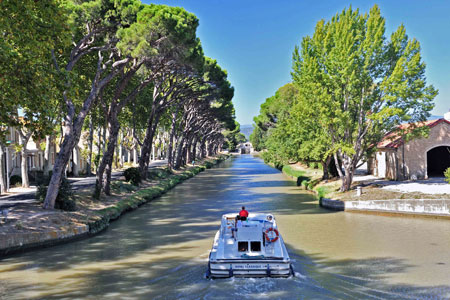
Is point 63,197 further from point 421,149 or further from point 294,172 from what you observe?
A: point 294,172

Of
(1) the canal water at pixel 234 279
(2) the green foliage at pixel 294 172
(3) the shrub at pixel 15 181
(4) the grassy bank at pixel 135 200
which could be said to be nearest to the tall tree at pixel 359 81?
(1) the canal water at pixel 234 279

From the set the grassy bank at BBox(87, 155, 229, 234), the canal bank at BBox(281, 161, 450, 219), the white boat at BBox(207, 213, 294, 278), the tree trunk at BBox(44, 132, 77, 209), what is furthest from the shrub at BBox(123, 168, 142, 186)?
the white boat at BBox(207, 213, 294, 278)

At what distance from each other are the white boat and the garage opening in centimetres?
2776

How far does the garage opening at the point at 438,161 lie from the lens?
38.1 metres

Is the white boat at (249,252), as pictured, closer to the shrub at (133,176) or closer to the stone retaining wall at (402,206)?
the stone retaining wall at (402,206)

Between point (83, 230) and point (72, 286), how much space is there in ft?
25.8

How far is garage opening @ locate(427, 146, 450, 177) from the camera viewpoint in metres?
38.1

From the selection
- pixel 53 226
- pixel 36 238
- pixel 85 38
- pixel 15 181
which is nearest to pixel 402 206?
pixel 53 226

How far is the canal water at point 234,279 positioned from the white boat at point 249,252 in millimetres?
336

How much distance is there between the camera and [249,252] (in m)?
14.8

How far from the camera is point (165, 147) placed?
108 meters

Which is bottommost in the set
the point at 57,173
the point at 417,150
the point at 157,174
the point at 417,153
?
the point at 157,174

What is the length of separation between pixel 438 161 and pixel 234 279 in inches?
1263

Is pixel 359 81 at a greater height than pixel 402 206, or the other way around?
pixel 359 81
